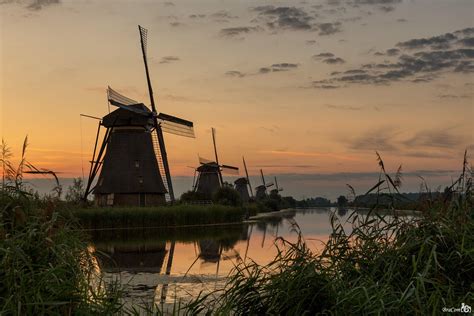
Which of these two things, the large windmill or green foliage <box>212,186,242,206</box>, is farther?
green foliage <box>212,186,242,206</box>

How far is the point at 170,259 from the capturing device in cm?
1488

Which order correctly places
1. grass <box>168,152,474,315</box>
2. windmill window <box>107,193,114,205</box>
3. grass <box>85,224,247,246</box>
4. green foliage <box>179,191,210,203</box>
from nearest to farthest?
grass <box>168,152,474,315</box> < grass <box>85,224,247,246</box> < windmill window <box>107,193,114,205</box> < green foliage <box>179,191,210,203</box>

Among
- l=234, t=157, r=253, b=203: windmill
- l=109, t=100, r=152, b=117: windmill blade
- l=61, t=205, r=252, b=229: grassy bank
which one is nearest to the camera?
l=61, t=205, r=252, b=229: grassy bank

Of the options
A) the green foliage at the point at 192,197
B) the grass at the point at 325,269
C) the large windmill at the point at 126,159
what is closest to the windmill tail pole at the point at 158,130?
the large windmill at the point at 126,159

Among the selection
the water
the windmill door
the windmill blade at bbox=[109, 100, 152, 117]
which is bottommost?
the water

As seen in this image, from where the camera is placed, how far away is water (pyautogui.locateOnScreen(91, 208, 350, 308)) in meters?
8.04

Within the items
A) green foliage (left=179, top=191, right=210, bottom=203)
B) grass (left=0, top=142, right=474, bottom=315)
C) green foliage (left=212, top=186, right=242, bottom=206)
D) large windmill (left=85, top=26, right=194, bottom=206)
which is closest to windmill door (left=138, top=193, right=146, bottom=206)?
large windmill (left=85, top=26, right=194, bottom=206)

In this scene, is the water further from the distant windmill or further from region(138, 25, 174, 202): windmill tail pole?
the distant windmill

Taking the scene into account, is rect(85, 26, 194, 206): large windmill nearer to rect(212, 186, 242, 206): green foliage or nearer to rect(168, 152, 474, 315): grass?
rect(212, 186, 242, 206): green foliage

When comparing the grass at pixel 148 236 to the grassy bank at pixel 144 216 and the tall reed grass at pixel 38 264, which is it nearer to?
the grassy bank at pixel 144 216

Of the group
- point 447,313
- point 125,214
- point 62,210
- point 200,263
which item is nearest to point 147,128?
point 125,214

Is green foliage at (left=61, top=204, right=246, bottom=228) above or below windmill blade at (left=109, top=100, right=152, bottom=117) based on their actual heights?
below

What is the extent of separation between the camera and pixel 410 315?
4.16 m

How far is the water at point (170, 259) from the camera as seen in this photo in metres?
8.04
